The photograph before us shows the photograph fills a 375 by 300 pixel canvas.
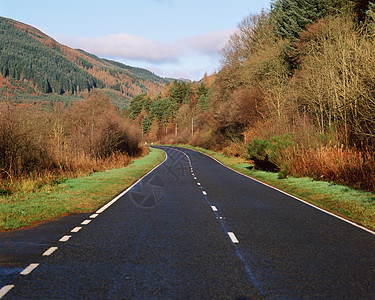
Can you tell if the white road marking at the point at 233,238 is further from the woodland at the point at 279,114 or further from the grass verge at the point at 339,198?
the woodland at the point at 279,114

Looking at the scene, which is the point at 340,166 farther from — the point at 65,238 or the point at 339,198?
the point at 65,238

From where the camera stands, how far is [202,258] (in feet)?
21.1

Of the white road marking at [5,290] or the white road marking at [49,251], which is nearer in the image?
the white road marking at [5,290]

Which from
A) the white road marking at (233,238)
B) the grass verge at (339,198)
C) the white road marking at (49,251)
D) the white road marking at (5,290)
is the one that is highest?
the white road marking at (5,290)

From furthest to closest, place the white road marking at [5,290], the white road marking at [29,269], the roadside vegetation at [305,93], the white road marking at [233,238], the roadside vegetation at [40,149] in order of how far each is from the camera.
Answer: the roadside vegetation at [305,93] → the roadside vegetation at [40,149] → the white road marking at [233,238] → the white road marking at [29,269] → the white road marking at [5,290]

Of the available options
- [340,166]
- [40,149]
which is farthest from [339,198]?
[40,149]

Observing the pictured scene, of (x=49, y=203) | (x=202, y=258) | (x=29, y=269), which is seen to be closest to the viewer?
(x=29, y=269)

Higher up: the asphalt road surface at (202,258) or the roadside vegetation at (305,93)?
the roadside vegetation at (305,93)

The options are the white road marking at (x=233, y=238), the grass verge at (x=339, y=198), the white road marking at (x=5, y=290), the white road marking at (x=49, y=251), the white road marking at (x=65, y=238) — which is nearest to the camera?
the white road marking at (x=5, y=290)

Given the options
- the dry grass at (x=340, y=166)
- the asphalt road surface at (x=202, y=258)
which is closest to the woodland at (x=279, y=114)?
the dry grass at (x=340, y=166)

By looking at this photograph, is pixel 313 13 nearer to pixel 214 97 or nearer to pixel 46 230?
pixel 214 97

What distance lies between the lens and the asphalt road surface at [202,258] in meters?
A: 4.86

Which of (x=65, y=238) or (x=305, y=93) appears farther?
(x=305, y=93)

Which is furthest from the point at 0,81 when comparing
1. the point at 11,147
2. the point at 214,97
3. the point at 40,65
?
the point at 11,147
